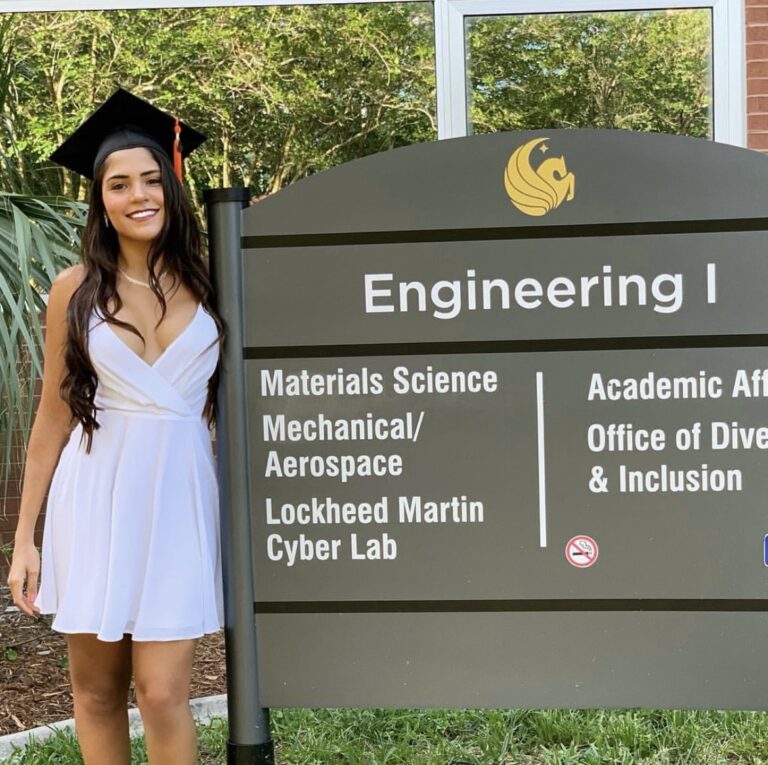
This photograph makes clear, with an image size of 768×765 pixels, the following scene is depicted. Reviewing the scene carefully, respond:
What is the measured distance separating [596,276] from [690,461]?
1.30 ft

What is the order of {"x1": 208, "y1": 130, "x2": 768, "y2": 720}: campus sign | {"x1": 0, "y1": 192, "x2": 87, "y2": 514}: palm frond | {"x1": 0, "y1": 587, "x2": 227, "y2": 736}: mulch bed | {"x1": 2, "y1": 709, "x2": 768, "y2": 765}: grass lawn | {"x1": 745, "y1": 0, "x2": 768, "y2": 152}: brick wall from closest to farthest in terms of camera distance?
{"x1": 208, "y1": 130, "x2": 768, "y2": 720}: campus sign, {"x1": 0, "y1": 192, "x2": 87, "y2": 514}: palm frond, {"x1": 2, "y1": 709, "x2": 768, "y2": 765}: grass lawn, {"x1": 0, "y1": 587, "x2": 227, "y2": 736}: mulch bed, {"x1": 745, "y1": 0, "x2": 768, "y2": 152}: brick wall

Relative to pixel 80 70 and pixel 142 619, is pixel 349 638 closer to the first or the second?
pixel 142 619

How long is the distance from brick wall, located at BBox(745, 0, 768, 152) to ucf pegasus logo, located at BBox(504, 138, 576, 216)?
2.62m

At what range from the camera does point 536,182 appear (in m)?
1.92

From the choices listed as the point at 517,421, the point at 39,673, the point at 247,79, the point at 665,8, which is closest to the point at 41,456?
the point at 517,421

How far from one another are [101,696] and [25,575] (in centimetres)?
30

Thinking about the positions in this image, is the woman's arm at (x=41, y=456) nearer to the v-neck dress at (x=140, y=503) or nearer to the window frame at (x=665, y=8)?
the v-neck dress at (x=140, y=503)

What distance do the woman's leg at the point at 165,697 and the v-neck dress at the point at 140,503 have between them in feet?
0.16

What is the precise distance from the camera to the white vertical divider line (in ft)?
6.35

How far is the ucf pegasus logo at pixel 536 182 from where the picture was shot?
6.29 ft

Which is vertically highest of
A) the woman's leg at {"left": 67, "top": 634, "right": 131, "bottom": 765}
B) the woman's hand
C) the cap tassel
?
the cap tassel

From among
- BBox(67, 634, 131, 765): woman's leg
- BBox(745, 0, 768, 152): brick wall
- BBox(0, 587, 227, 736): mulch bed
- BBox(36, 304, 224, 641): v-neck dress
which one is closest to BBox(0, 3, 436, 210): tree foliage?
BBox(745, 0, 768, 152): brick wall

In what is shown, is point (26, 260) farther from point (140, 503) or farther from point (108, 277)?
point (140, 503)

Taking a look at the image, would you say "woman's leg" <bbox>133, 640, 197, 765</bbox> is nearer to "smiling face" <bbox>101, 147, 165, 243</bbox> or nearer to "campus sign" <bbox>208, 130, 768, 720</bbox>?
"campus sign" <bbox>208, 130, 768, 720</bbox>
